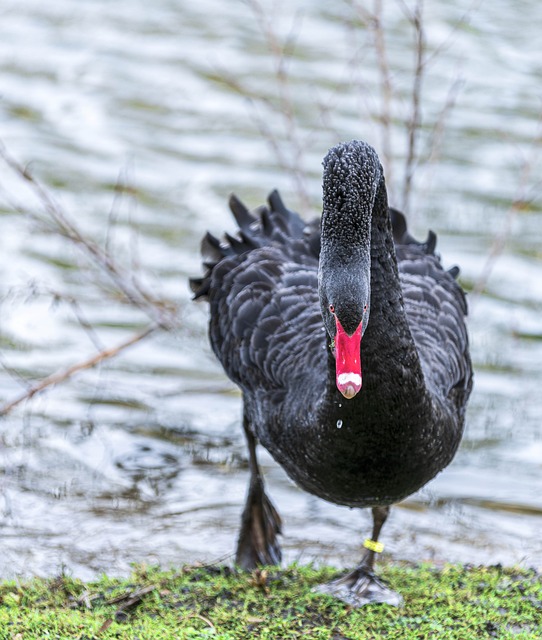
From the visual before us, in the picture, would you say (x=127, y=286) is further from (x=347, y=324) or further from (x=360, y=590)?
(x=347, y=324)

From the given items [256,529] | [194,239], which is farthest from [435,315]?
[194,239]

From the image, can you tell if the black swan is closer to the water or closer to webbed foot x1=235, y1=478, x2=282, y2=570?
webbed foot x1=235, y1=478, x2=282, y2=570

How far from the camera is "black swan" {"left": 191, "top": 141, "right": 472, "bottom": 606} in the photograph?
3709 millimetres

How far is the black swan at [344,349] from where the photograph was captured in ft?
12.2

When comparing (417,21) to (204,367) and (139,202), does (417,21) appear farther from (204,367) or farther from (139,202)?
(139,202)

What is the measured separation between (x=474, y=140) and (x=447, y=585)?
5.86m

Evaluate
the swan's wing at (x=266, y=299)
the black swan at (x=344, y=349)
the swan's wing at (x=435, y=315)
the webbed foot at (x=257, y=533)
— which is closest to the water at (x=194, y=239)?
the webbed foot at (x=257, y=533)

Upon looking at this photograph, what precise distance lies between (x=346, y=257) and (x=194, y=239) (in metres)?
5.22

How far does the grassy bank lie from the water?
0.69 m

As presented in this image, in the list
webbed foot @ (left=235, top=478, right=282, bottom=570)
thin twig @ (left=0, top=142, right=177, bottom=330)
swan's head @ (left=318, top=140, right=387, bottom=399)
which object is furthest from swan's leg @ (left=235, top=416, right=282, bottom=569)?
swan's head @ (left=318, top=140, right=387, bottom=399)

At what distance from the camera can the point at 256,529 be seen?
18.0 ft

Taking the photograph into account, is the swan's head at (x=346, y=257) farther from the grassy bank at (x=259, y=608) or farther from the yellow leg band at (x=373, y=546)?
the yellow leg band at (x=373, y=546)

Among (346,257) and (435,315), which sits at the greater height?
(346,257)

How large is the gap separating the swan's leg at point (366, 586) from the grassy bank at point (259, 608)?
0.16 feet
